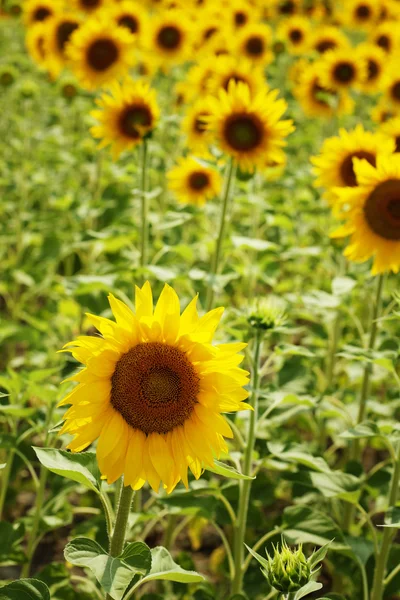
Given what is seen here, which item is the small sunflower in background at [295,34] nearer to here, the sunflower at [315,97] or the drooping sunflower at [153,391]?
the sunflower at [315,97]

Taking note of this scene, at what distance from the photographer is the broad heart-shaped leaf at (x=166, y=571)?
1404 millimetres

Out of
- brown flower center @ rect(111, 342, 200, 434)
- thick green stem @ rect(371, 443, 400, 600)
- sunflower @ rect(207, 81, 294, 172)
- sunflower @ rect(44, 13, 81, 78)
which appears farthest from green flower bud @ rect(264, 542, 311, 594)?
sunflower @ rect(44, 13, 81, 78)

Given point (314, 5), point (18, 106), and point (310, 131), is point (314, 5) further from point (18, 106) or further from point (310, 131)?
point (18, 106)

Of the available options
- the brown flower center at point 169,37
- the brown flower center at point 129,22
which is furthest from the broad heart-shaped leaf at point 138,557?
the brown flower center at point 169,37

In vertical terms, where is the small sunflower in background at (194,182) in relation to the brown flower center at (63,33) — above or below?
below

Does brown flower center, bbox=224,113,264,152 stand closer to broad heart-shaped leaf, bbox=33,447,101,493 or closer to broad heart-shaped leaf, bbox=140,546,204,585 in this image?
broad heart-shaped leaf, bbox=33,447,101,493

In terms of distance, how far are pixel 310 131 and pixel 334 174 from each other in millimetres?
3413

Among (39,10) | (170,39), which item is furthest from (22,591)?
(39,10)

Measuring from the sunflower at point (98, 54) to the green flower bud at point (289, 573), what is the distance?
3.22 meters

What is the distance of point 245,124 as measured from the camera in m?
2.79

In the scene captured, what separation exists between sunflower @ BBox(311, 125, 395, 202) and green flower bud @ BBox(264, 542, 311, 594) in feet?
5.45

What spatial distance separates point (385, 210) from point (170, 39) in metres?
3.01

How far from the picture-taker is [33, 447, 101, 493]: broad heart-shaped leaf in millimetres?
1412

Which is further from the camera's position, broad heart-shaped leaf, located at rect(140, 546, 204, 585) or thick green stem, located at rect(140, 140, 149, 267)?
thick green stem, located at rect(140, 140, 149, 267)
